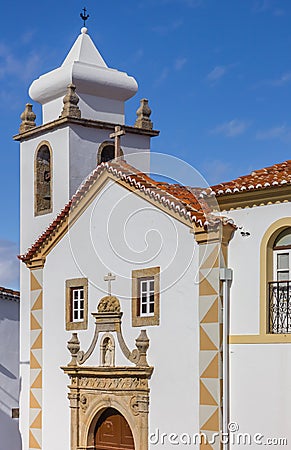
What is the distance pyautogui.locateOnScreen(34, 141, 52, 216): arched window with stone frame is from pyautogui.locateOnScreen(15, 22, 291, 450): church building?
3 cm

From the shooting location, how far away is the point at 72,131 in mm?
20188

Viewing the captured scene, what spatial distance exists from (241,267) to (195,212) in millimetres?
1205

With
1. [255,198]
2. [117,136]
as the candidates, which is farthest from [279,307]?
[117,136]

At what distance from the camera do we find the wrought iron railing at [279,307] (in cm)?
1520

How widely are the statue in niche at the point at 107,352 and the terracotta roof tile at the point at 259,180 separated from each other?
144 inches

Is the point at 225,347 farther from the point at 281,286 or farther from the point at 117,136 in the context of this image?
the point at 117,136

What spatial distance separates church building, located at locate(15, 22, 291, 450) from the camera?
1544 centimetres

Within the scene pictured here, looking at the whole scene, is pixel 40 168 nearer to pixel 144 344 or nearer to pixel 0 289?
pixel 0 289

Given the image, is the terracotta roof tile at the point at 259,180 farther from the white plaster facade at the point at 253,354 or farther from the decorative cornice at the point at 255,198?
the white plaster facade at the point at 253,354

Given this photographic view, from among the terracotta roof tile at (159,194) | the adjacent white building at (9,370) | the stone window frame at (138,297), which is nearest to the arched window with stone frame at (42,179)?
the terracotta roof tile at (159,194)

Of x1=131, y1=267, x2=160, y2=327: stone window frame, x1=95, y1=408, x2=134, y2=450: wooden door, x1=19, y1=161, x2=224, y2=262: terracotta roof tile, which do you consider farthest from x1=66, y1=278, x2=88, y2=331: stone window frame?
x1=95, y1=408, x2=134, y2=450: wooden door

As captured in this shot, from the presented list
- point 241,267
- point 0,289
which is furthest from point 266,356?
point 0,289

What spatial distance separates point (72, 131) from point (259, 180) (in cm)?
582

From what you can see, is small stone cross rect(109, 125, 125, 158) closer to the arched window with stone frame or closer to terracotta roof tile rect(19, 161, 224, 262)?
terracotta roof tile rect(19, 161, 224, 262)
